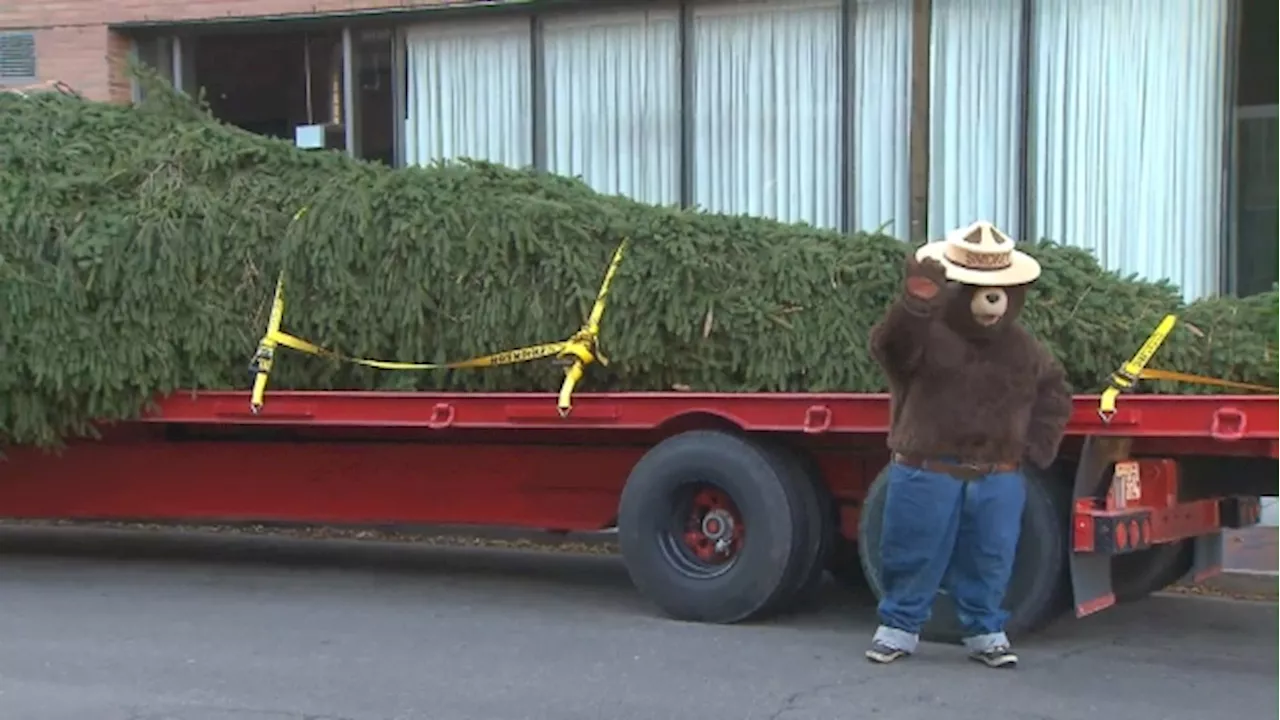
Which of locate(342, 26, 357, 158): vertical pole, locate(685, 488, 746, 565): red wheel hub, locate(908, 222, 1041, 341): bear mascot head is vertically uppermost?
locate(342, 26, 357, 158): vertical pole

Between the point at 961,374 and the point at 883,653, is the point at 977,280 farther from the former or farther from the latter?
the point at 883,653

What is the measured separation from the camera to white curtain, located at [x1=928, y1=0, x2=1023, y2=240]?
11.2m

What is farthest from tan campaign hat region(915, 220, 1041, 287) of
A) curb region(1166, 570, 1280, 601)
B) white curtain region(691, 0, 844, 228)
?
white curtain region(691, 0, 844, 228)

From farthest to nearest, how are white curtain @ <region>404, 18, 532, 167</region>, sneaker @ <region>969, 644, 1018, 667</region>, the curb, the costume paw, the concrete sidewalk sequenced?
white curtain @ <region>404, 18, 532, 167</region>
the concrete sidewalk
the curb
sneaker @ <region>969, 644, 1018, 667</region>
the costume paw

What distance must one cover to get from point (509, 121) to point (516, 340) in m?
5.66

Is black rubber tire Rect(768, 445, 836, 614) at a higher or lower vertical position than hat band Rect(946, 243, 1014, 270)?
lower

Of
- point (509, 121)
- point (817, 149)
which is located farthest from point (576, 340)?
point (509, 121)

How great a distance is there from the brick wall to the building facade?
0.9 inches

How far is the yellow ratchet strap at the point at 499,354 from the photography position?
23.9 ft

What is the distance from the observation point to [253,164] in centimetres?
838

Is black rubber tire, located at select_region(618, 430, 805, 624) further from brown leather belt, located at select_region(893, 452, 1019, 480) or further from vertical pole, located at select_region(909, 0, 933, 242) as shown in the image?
vertical pole, located at select_region(909, 0, 933, 242)

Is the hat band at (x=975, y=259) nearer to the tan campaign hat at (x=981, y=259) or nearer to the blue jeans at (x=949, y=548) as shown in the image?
the tan campaign hat at (x=981, y=259)

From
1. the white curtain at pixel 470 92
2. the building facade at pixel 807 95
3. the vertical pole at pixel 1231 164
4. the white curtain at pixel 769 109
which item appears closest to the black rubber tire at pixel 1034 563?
the building facade at pixel 807 95

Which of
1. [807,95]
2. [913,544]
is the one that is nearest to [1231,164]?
[807,95]
